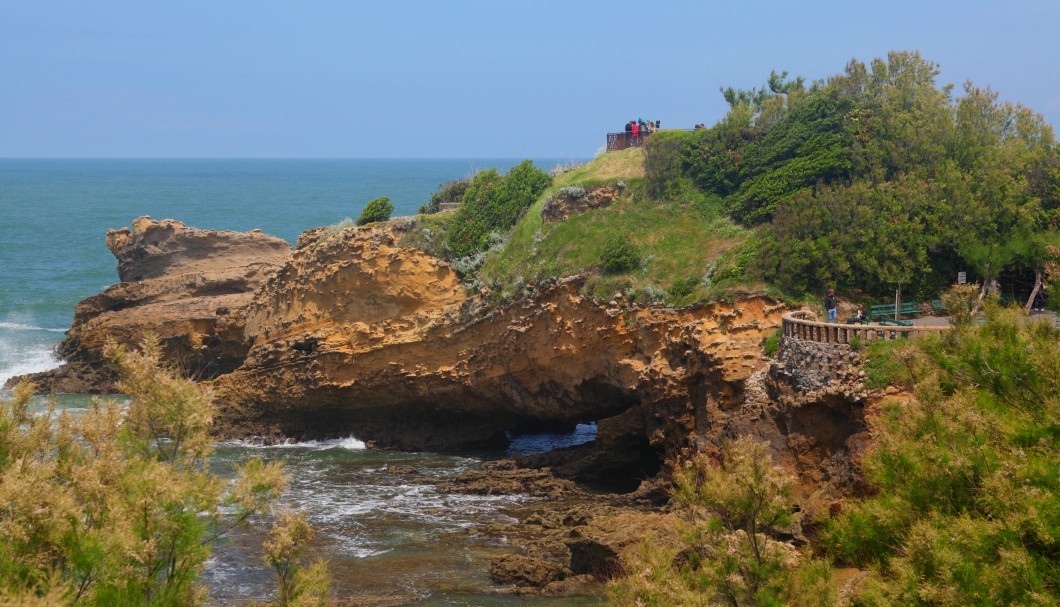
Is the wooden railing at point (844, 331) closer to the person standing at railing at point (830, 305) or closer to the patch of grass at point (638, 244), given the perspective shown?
the person standing at railing at point (830, 305)

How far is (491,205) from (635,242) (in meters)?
7.50

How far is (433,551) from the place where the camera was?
92.7ft

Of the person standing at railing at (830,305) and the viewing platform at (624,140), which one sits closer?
the person standing at railing at (830,305)

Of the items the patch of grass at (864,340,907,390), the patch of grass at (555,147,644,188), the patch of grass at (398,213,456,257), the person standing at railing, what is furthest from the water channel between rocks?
the person standing at railing

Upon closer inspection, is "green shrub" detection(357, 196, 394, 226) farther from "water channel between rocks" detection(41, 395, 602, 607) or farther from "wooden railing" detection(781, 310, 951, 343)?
"wooden railing" detection(781, 310, 951, 343)

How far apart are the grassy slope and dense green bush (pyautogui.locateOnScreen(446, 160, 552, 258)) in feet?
2.53

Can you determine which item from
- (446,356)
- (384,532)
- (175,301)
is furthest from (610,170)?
(175,301)

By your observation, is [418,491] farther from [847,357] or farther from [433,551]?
[847,357]

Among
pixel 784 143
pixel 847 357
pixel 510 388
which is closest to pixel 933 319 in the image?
pixel 847 357

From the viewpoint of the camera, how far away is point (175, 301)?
48188mm

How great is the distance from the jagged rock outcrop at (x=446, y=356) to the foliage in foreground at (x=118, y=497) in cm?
A: 1817

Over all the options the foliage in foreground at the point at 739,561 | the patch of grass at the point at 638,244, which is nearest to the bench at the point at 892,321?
the patch of grass at the point at 638,244

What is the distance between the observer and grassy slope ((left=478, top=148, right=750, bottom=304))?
112 feet

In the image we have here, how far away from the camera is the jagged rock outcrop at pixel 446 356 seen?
32.6 metres
